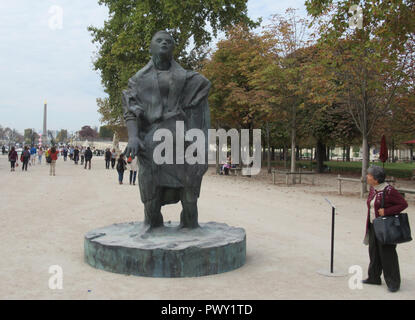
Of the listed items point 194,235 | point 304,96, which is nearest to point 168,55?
point 194,235

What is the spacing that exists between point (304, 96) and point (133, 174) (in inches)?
344

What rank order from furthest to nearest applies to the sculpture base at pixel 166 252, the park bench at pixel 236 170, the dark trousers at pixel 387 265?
the park bench at pixel 236 170 < the sculpture base at pixel 166 252 < the dark trousers at pixel 387 265

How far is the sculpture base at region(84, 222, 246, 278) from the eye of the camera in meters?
5.25

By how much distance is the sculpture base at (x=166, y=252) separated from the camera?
17.2ft

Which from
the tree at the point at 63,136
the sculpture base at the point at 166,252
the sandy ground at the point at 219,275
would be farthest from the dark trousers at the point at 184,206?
the tree at the point at 63,136

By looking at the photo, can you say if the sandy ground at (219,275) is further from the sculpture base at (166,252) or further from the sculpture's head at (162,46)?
the sculpture's head at (162,46)

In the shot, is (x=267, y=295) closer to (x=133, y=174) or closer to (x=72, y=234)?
(x=72, y=234)

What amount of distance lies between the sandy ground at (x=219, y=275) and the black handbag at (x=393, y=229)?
0.63 metres

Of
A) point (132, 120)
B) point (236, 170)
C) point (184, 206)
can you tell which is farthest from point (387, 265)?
point (236, 170)

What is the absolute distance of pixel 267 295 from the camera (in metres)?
4.67

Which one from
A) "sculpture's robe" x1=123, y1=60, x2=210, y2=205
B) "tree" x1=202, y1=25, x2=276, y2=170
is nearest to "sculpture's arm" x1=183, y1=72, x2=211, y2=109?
"sculpture's robe" x1=123, y1=60, x2=210, y2=205

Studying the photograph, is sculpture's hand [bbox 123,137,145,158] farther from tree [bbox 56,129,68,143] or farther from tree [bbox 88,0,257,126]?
tree [bbox 56,129,68,143]

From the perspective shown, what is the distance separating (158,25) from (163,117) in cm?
1935
